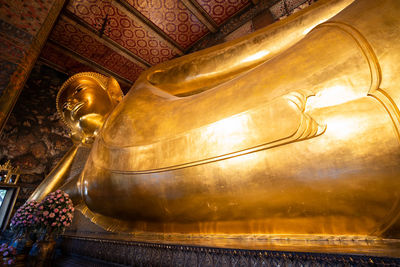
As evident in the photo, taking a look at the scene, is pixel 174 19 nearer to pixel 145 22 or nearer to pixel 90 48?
pixel 145 22

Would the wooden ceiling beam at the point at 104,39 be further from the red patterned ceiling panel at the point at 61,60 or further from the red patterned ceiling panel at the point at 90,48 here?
the red patterned ceiling panel at the point at 61,60

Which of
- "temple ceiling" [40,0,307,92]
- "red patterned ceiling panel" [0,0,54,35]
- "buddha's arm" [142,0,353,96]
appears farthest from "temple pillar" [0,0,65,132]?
"buddha's arm" [142,0,353,96]

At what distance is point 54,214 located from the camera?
3.45 ft

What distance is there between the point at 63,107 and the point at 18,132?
245cm

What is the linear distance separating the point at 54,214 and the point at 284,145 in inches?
46.8

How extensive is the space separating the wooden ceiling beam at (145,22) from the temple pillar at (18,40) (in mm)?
902

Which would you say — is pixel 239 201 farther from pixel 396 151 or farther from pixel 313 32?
pixel 313 32

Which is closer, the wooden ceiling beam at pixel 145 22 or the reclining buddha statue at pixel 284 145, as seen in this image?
the reclining buddha statue at pixel 284 145

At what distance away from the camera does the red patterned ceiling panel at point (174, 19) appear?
9.36 feet

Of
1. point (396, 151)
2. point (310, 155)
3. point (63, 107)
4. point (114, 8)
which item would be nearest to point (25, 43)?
point (63, 107)

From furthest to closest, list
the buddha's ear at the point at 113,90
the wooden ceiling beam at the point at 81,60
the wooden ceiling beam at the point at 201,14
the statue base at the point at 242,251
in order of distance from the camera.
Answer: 1. the wooden ceiling beam at the point at 81,60
2. the wooden ceiling beam at the point at 201,14
3. the buddha's ear at the point at 113,90
4. the statue base at the point at 242,251

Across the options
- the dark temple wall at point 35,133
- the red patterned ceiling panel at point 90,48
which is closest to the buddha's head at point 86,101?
the red patterned ceiling panel at point 90,48

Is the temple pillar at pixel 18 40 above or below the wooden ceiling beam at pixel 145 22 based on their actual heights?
below

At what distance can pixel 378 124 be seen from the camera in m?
0.47
